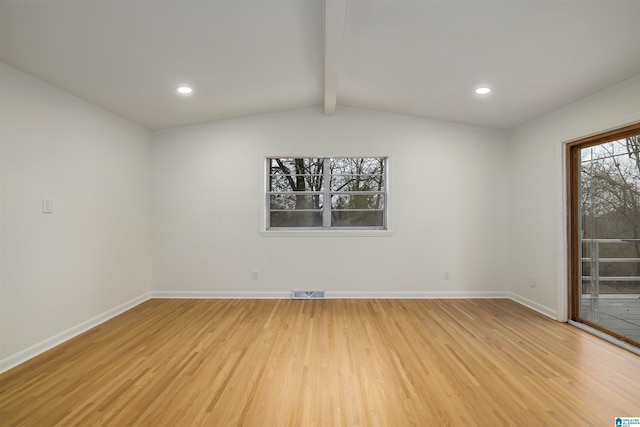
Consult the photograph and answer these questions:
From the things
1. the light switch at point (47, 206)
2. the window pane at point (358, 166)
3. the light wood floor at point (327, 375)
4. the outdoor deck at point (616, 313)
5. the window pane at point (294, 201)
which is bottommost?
the light wood floor at point (327, 375)

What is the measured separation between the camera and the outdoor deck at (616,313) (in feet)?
8.88

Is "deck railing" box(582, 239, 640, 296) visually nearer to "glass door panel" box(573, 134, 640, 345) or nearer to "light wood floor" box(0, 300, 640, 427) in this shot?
"glass door panel" box(573, 134, 640, 345)

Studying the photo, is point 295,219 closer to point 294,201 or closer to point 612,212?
point 294,201

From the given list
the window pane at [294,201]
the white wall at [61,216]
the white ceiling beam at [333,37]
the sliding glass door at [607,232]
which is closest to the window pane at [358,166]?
the window pane at [294,201]

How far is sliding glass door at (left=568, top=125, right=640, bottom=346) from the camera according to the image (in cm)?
270

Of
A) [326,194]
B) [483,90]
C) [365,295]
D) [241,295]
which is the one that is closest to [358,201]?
[326,194]

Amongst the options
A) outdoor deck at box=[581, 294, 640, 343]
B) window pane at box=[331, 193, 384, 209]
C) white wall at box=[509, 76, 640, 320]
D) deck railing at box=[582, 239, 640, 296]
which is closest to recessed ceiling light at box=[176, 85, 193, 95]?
window pane at box=[331, 193, 384, 209]

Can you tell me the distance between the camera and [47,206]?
2707 millimetres

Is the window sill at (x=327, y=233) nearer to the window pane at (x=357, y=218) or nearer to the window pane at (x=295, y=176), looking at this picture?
the window pane at (x=357, y=218)

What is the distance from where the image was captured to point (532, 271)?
3812mm

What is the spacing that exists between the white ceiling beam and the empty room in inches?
0.6

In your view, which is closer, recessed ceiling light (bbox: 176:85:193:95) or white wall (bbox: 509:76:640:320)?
white wall (bbox: 509:76:640:320)

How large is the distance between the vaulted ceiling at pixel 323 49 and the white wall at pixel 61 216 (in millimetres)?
284

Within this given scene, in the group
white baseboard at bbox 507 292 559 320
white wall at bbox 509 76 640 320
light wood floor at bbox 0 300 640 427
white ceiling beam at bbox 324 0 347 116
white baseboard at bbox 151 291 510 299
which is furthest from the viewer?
white baseboard at bbox 151 291 510 299
